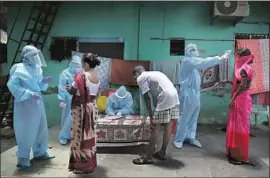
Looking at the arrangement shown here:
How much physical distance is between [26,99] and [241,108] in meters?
1.92

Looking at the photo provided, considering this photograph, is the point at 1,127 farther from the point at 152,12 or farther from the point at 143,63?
the point at 152,12

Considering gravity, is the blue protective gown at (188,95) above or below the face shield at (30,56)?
below

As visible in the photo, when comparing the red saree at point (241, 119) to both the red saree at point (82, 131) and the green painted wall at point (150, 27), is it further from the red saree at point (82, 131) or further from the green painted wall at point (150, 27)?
the green painted wall at point (150, 27)

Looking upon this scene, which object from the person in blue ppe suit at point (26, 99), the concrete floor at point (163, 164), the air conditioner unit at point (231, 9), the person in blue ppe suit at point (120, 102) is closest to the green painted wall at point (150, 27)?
the air conditioner unit at point (231, 9)

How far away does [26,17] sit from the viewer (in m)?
4.34

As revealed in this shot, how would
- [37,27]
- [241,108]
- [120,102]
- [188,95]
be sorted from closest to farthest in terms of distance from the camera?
[241,108], [188,95], [120,102], [37,27]

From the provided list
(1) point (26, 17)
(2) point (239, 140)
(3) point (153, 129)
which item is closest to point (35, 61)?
(3) point (153, 129)

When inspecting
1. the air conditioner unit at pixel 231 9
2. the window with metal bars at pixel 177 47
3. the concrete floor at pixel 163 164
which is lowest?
the concrete floor at pixel 163 164

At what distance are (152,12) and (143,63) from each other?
0.86 meters

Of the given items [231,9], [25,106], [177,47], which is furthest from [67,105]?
[231,9]

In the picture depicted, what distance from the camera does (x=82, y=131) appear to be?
229cm

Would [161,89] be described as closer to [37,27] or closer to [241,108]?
[241,108]

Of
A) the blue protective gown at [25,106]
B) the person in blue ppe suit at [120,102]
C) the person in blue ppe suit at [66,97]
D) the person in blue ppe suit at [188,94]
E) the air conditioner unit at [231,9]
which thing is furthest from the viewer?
the air conditioner unit at [231,9]

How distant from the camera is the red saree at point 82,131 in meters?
2.28
